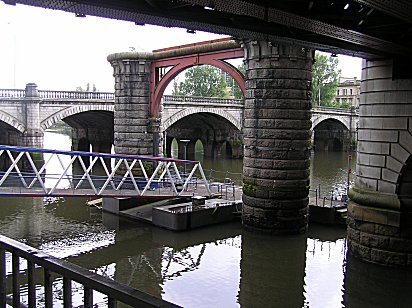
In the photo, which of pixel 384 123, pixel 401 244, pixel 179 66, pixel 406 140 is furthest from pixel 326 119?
pixel 406 140

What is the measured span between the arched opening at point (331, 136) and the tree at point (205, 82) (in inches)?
604

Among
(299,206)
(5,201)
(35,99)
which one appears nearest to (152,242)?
(299,206)

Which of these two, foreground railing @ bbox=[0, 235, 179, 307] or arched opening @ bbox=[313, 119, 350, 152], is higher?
foreground railing @ bbox=[0, 235, 179, 307]

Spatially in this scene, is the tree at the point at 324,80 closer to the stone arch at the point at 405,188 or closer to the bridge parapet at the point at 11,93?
the bridge parapet at the point at 11,93

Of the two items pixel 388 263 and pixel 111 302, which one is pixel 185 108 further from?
pixel 111 302

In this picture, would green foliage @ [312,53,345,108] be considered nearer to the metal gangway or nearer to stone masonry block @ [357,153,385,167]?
the metal gangway

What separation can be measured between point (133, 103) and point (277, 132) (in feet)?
32.9

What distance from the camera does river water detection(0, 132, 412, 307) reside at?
11.7 m

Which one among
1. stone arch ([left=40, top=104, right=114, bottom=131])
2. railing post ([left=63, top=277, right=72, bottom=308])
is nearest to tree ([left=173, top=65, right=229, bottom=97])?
stone arch ([left=40, top=104, right=114, bottom=131])

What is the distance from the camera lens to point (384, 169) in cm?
1265

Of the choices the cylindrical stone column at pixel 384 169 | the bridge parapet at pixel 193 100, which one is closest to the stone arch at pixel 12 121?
the bridge parapet at pixel 193 100

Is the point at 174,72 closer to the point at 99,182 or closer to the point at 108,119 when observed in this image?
the point at 99,182

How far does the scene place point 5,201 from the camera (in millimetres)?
22781

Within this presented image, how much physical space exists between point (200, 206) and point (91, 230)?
13.5ft
